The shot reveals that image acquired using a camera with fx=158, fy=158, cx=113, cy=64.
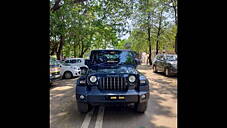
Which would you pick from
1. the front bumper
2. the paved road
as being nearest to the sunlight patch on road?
the paved road

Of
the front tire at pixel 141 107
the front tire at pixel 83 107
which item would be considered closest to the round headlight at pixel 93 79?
the front tire at pixel 83 107

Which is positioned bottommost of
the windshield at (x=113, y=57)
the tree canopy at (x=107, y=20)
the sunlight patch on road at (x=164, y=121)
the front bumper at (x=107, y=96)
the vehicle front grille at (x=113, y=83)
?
the sunlight patch on road at (x=164, y=121)

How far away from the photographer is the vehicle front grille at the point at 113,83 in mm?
3789

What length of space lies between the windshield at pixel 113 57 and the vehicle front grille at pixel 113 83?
1.38 meters

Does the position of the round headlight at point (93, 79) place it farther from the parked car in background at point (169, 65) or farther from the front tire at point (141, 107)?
the parked car in background at point (169, 65)

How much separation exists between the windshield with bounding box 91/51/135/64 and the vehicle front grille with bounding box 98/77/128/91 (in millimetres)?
1380

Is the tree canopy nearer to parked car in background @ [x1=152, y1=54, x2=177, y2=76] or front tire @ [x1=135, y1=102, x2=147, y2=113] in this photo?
parked car in background @ [x1=152, y1=54, x2=177, y2=76]

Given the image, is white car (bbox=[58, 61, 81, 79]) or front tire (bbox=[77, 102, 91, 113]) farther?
white car (bbox=[58, 61, 81, 79])

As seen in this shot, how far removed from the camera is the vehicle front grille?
379cm
